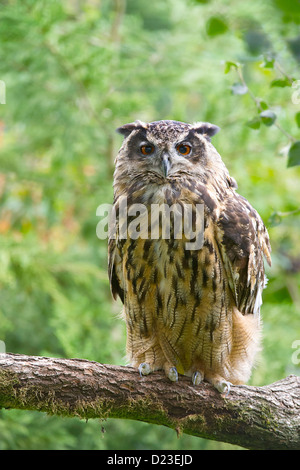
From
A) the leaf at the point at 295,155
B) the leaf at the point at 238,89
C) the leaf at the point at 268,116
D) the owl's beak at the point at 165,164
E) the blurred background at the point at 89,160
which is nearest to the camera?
the leaf at the point at 295,155

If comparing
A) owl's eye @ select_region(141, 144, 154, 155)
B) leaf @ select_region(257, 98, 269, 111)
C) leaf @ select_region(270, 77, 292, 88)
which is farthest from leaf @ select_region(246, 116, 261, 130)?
owl's eye @ select_region(141, 144, 154, 155)

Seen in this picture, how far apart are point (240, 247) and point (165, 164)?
556mm

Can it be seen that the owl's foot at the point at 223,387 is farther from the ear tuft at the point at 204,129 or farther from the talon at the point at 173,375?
the ear tuft at the point at 204,129

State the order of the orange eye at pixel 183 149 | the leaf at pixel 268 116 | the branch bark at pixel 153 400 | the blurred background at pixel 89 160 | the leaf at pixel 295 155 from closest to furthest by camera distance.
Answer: the leaf at pixel 295 155 < the branch bark at pixel 153 400 < the leaf at pixel 268 116 < the orange eye at pixel 183 149 < the blurred background at pixel 89 160

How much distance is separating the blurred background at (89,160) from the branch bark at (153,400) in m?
1.49

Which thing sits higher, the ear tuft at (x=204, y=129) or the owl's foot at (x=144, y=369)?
the ear tuft at (x=204, y=129)

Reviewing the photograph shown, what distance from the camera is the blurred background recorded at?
4.55 meters

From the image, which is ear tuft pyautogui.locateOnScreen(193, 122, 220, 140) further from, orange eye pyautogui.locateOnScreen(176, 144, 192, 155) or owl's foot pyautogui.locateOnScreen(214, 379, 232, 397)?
owl's foot pyautogui.locateOnScreen(214, 379, 232, 397)

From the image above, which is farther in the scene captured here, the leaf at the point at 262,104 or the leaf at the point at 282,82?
the leaf at the point at 262,104

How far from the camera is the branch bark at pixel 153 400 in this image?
7.27 ft

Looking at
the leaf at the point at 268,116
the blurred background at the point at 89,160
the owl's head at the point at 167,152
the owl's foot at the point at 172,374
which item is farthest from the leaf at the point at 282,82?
the blurred background at the point at 89,160

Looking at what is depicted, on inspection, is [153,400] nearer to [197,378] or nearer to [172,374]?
[172,374]

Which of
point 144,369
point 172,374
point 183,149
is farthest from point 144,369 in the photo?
point 183,149

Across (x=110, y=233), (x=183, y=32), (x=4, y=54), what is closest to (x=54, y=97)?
(x=4, y=54)
